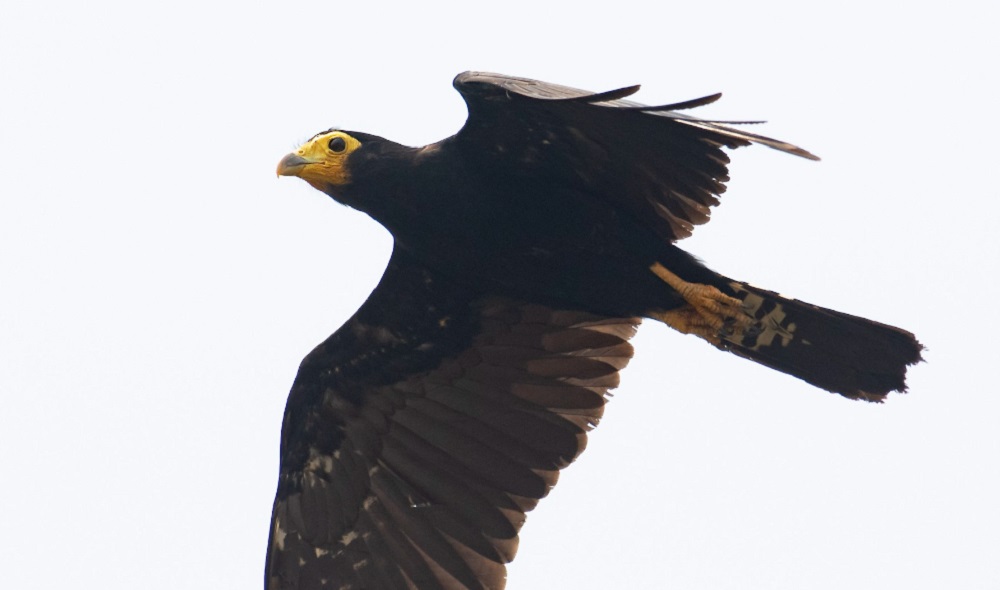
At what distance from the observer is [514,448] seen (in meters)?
10.2

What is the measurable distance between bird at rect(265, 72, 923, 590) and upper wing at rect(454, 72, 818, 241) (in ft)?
0.04

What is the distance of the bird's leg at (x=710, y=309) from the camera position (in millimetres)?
9648

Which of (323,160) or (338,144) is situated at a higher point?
(338,144)

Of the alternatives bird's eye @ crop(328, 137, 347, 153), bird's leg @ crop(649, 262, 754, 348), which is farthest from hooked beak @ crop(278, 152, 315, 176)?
bird's leg @ crop(649, 262, 754, 348)

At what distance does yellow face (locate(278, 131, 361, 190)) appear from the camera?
32.9 ft

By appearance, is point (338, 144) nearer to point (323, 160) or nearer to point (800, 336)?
point (323, 160)

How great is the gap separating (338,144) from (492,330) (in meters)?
1.70

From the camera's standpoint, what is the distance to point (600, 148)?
9.01m

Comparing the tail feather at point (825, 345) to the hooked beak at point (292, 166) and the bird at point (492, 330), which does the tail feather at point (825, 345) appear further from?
the hooked beak at point (292, 166)

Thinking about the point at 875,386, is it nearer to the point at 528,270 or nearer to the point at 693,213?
the point at 693,213

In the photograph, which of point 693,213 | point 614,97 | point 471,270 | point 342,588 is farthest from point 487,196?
point 342,588

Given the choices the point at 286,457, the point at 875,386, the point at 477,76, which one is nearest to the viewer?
the point at 477,76

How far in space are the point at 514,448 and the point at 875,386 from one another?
251 cm

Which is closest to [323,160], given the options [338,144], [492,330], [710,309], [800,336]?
[338,144]
